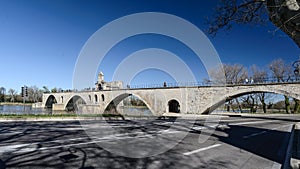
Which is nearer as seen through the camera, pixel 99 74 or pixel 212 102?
pixel 212 102

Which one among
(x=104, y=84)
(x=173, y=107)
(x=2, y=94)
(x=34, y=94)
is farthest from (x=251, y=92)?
(x=34, y=94)

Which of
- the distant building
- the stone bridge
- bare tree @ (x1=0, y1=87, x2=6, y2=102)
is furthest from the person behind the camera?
bare tree @ (x1=0, y1=87, x2=6, y2=102)

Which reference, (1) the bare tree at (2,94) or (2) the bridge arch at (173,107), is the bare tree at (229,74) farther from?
(1) the bare tree at (2,94)

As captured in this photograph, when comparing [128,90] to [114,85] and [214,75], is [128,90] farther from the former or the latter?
[214,75]

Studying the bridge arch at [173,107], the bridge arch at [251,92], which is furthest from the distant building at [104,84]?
the bridge arch at [251,92]

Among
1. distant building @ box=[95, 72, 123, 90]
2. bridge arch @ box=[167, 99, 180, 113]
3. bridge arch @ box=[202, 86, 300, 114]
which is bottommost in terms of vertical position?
bridge arch @ box=[167, 99, 180, 113]

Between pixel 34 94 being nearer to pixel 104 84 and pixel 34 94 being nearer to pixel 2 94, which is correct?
pixel 2 94

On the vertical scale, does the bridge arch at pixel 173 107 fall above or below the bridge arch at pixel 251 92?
below

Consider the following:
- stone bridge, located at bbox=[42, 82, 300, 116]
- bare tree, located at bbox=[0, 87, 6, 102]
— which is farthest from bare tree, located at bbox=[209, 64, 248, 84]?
bare tree, located at bbox=[0, 87, 6, 102]

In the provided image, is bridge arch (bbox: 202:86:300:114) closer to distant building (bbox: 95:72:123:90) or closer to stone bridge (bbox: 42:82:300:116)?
stone bridge (bbox: 42:82:300:116)

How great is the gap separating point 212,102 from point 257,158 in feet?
107

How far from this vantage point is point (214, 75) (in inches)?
1900

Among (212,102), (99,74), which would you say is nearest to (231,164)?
(212,102)

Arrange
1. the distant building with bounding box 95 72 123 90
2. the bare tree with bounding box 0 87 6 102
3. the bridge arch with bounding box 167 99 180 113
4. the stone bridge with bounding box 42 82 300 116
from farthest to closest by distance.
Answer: the bare tree with bounding box 0 87 6 102, the distant building with bounding box 95 72 123 90, the bridge arch with bounding box 167 99 180 113, the stone bridge with bounding box 42 82 300 116
